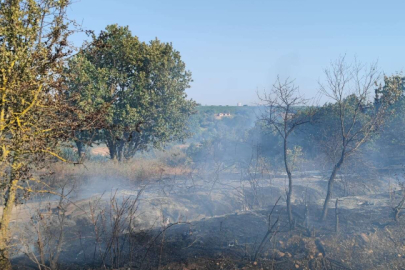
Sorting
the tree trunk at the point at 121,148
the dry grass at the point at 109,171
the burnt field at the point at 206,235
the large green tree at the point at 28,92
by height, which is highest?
the large green tree at the point at 28,92

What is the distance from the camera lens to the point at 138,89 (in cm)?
1700

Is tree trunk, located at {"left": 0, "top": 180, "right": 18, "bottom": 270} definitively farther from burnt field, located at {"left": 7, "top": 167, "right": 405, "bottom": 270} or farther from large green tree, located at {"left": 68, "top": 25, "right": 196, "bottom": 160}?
large green tree, located at {"left": 68, "top": 25, "right": 196, "bottom": 160}

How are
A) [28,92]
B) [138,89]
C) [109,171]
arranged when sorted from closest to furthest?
[28,92] < [109,171] < [138,89]

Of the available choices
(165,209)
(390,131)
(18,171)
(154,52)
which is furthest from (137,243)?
(390,131)

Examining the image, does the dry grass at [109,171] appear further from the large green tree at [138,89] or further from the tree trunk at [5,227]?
the tree trunk at [5,227]

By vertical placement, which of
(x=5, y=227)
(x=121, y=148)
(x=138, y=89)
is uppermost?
(x=138, y=89)

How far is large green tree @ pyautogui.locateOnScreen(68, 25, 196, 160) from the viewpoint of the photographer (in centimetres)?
1606

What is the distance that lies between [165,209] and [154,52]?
380 inches

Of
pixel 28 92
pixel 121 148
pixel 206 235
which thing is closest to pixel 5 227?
pixel 28 92

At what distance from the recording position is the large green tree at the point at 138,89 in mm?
16062

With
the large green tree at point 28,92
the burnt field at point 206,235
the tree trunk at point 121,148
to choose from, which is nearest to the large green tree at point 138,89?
the tree trunk at point 121,148

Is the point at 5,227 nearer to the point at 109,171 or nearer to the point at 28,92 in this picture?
the point at 28,92

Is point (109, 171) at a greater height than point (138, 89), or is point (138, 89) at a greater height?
point (138, 89)

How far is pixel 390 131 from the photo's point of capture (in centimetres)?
2308
